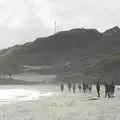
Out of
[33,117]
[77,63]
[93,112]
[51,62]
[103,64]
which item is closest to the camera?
[33,117]

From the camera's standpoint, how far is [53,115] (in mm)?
23922

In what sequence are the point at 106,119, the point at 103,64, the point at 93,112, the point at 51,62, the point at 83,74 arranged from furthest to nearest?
the point at 51,62, the point at 103,64, the point at 83,74, the point at 93,112, the point at 106,119

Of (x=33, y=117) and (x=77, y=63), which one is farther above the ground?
(x=77, y=63)

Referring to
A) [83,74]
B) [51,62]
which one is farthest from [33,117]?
[51,62]

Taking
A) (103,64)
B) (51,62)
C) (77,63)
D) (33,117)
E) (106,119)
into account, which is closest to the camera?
(106,119)

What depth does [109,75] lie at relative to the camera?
4771 inches

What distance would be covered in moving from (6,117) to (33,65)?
153m

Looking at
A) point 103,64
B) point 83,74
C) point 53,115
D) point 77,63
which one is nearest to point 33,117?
point 53,115

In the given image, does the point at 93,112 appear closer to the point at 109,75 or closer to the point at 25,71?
the point at 109,75

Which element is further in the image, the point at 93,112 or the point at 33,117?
the point at 93,112

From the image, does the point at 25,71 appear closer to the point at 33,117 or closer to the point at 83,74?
the point at 83,74

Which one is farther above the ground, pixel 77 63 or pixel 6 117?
pixel 77 63

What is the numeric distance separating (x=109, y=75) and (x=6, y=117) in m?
98.9

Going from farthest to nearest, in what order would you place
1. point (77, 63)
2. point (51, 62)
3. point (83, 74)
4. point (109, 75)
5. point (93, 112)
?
point (51, 62), point (77, 63), point (83, 74), point (109, 75), point (93, 112)
